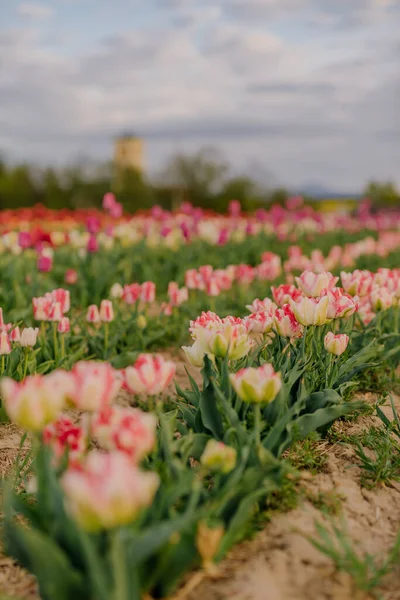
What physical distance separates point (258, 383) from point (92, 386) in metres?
0.60

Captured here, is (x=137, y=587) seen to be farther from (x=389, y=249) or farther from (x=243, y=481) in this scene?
(x=389, y=249)

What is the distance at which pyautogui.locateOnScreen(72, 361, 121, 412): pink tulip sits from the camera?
5.72 feet

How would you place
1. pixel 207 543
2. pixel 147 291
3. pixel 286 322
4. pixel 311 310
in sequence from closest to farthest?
pixel 207 543 → pixel 311 310 → pixel 286 322 → pixel 147 291

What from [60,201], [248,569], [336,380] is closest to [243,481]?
[248,569]

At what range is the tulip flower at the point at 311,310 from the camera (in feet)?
8.96

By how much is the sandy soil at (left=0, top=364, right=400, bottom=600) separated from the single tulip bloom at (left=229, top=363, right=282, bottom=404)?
1.40ft

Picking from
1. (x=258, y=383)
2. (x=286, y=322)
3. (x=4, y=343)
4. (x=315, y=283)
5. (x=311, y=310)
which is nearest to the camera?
(x=258, y=383)

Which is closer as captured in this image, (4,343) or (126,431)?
(126,431)

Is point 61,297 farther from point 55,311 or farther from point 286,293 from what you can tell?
point 286,293

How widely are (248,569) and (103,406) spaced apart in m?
0.77

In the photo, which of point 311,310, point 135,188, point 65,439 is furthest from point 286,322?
point 135,188

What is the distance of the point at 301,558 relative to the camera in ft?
7.22

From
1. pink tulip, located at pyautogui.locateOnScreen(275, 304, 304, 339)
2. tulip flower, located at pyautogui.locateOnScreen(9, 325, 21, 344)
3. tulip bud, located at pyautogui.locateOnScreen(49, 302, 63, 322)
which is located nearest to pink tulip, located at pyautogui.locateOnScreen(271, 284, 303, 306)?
pink tulip, located at pyautogui.locateOnScreen(275, 304, 304, 339)

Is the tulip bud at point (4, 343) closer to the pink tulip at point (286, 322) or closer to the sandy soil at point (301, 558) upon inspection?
the sandy soil at point (301, 558)
